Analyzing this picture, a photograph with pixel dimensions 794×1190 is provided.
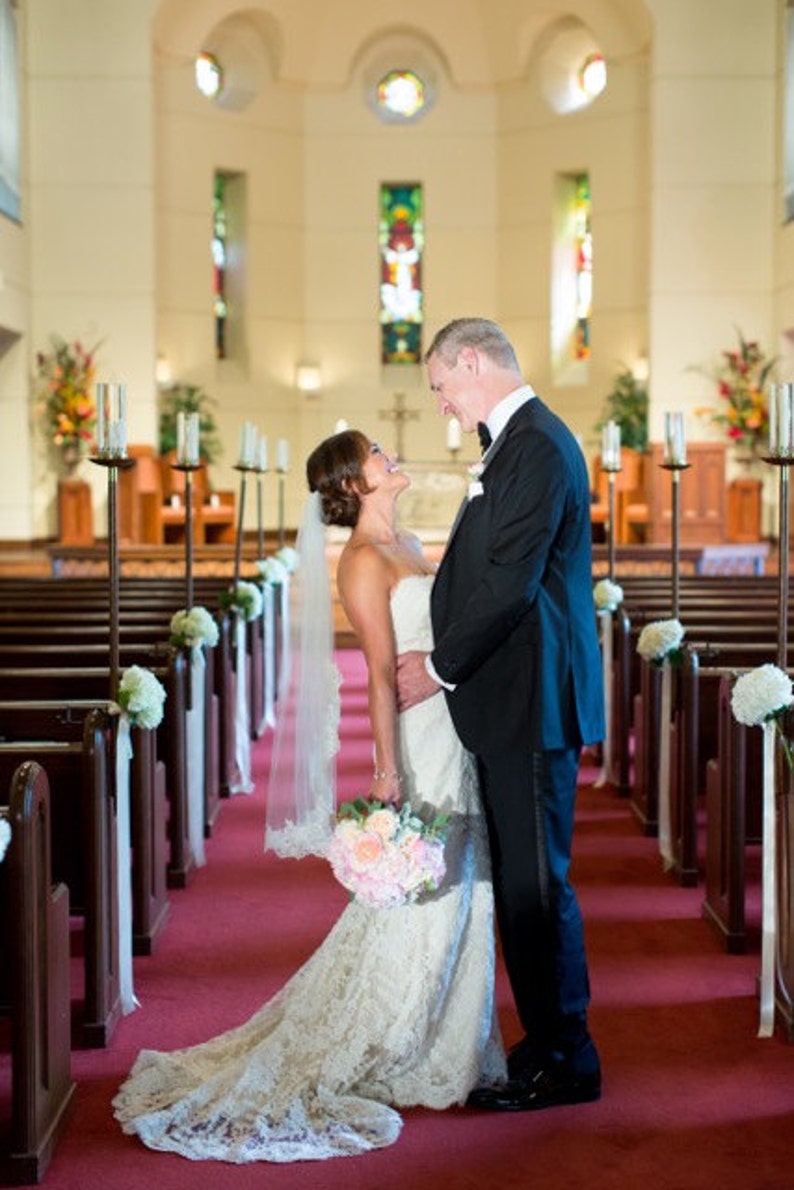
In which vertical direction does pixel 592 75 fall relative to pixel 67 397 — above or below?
above

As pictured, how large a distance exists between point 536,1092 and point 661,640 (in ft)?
8.83

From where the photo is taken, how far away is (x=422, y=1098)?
3719 mm

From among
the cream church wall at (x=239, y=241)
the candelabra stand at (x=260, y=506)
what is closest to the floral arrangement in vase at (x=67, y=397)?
the cream church wall at (x=239, y=241)

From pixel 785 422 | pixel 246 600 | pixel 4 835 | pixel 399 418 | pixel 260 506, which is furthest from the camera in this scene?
pixel 399 418

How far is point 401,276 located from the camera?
19.7 meters

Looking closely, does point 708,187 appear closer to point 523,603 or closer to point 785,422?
point 785,422

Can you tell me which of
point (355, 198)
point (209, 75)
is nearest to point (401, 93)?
point (355, 198)

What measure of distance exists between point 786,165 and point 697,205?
0.93 m

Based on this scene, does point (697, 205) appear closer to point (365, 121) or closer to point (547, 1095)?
point (365, 121)

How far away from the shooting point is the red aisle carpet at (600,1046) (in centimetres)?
337

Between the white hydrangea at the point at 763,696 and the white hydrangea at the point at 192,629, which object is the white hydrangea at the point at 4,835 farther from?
the white hydrangea at the point at 192,629

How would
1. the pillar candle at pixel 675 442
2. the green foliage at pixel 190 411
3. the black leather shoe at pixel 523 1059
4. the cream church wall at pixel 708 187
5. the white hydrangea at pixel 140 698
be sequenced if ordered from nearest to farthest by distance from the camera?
the black leather shoe at pixel 523 1059
the white hydrangea at pixel 140 698
the pillar candle at pixel 675 442
the cream church wall at pixel 708 187
the green foliage at pixel 190 411

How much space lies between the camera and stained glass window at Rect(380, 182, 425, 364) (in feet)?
64.2

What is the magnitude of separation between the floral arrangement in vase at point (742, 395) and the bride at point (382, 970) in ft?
42.0
